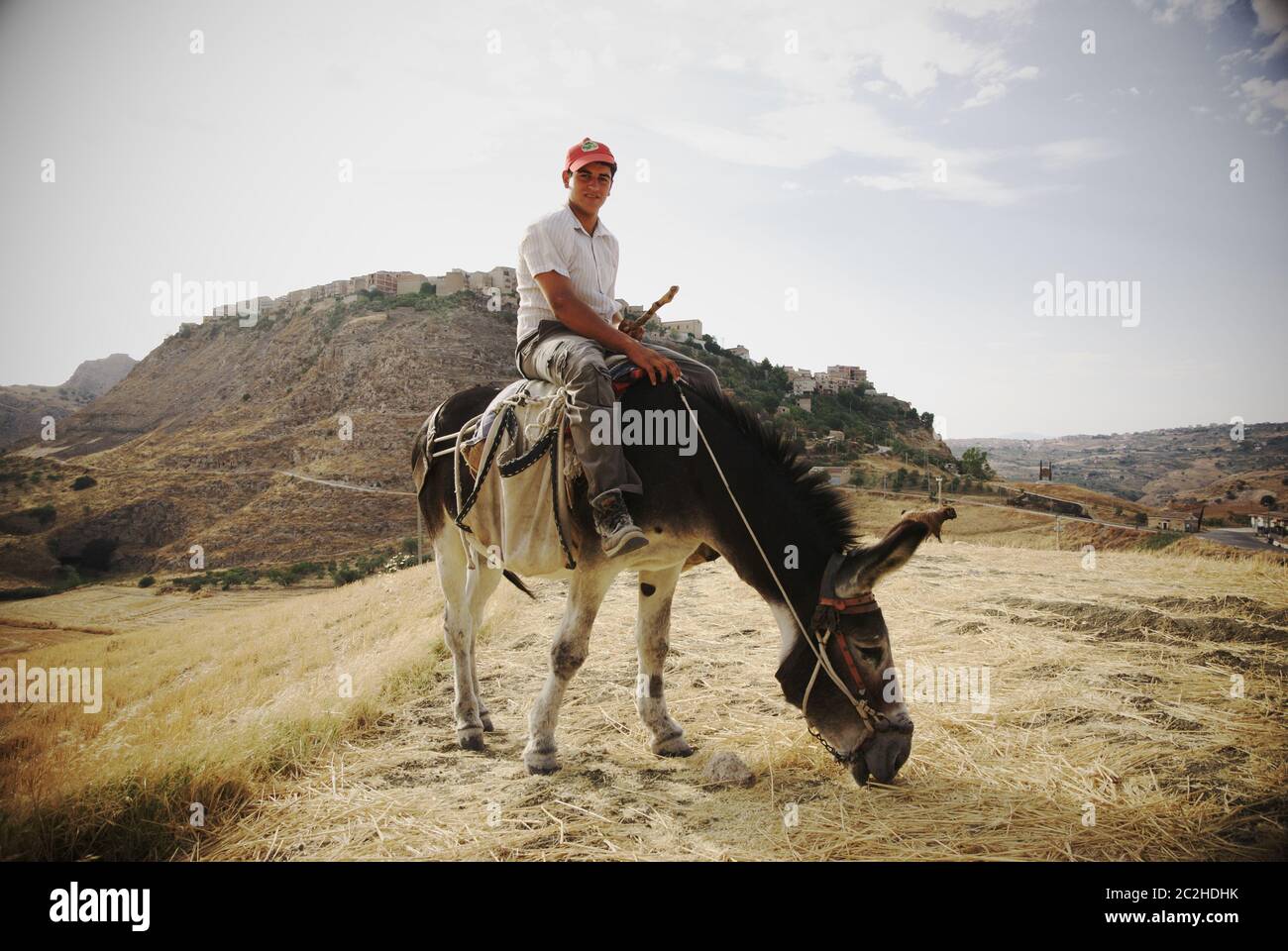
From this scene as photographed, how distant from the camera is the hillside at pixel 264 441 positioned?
2467 inches

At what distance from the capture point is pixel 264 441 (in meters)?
93.8

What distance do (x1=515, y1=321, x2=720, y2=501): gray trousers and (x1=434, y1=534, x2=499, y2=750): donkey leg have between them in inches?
77.2

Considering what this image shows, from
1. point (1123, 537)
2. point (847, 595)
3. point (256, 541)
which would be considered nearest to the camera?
point (847, 595)

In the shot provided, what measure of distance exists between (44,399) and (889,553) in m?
150

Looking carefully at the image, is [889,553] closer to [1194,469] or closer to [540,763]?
[540,763]

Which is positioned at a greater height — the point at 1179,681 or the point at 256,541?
the point at 1179,681

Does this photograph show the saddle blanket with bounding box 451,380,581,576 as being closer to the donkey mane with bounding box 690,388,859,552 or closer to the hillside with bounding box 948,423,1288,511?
the donkey mane with bounding box 690,388,859,552

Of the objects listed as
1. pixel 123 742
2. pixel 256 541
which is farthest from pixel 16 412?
pixel 123 742

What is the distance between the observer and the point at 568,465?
13.5 ft

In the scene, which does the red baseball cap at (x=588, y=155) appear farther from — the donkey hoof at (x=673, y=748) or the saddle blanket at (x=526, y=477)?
the donkey hoof at (x=673, y=748)

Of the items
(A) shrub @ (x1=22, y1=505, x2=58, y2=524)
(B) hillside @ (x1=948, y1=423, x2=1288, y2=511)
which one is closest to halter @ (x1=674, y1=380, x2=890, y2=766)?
(B) hillside @ (x1=948, y1=423, x2=1288, y2=511)

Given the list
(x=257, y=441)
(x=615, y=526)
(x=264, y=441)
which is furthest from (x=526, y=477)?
(x=257, y=441)

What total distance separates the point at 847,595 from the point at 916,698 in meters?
2.38
